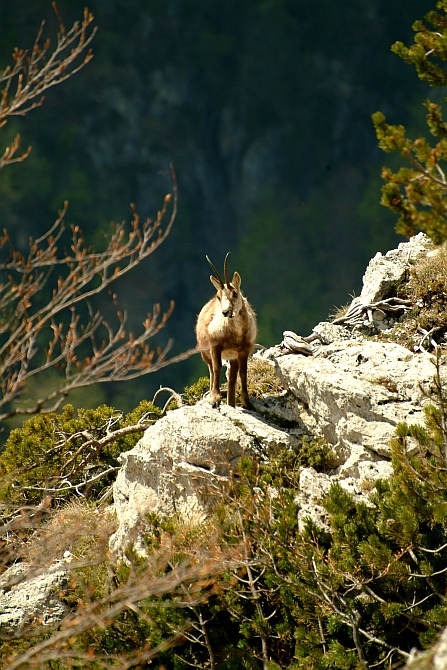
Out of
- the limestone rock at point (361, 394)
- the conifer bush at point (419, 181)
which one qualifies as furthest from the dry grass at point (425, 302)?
the conifer bush at point (419, 181)

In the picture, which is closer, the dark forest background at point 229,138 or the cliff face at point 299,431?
the cliff face at point 299,431

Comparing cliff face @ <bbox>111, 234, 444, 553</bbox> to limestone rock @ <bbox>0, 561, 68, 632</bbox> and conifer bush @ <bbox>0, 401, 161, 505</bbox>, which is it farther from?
conifer bush @ <bbox>0, 401, 161, 505</bbox>

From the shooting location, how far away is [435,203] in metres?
4.98

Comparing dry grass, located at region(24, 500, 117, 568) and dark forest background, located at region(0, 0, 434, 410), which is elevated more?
→ dry grass, located at region(24, 500, 117, 568)

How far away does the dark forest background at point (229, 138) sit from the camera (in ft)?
189

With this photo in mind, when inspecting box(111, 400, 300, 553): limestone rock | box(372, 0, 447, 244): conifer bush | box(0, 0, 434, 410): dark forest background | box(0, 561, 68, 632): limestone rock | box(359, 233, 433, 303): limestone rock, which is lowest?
box(0, 0, 434, 410): dark forest background

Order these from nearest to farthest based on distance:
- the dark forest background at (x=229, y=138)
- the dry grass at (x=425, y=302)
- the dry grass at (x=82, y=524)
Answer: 1. the dry grass at (x=82, y=524)
2. the dry grass at (x=425, y=302)
3. the dark forest background at (x=229, y=138)

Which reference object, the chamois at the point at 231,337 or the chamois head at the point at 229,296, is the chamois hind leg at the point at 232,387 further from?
the chamois head at the point at 229,296

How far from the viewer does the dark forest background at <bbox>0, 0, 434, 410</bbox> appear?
5753 cm

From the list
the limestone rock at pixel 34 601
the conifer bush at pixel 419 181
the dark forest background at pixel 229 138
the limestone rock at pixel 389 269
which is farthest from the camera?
the dark forest background at pixel 229 138

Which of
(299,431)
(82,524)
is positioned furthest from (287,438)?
(82,524)

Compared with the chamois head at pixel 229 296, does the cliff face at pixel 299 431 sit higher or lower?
lower

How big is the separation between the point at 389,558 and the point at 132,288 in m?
53.4

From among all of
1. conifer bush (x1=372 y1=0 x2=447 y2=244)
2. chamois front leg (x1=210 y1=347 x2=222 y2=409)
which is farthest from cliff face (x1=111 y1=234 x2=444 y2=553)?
conifer bush (x1=372 y1=0 x2=447 y2=244)
